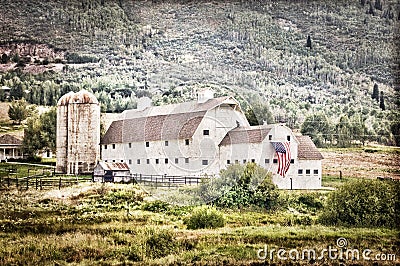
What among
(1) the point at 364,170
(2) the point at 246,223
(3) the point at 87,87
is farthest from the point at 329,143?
(3) the point at 87,87

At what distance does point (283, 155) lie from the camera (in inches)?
316

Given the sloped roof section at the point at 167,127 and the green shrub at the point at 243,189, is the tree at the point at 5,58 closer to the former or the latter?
the sloped roof section at the point at 167,127

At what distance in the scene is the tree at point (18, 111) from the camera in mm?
8672

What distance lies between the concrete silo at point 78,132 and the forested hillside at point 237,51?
0.25m

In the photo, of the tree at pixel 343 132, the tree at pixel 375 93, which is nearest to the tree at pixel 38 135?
the tree at pixel 343 132

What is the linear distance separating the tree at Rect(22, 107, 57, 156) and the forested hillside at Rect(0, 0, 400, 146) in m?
0.36

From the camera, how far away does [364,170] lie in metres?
9.41

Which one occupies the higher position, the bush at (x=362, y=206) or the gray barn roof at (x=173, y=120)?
the gray barn roof at (x=173, y=120)

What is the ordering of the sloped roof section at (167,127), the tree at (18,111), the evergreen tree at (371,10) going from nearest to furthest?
the sloped roof section at (167,127), the tree at (18,111), the evergreen tree at (371,10)

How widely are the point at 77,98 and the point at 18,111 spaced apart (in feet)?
2.84

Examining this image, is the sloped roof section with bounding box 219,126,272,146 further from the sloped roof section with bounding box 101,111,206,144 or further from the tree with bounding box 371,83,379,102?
the tree with bounding box 371,83,379,102

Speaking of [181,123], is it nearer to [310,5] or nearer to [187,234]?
[187,234]

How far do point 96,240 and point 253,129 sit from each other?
2.27 meters

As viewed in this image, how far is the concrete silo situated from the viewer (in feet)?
27.4
